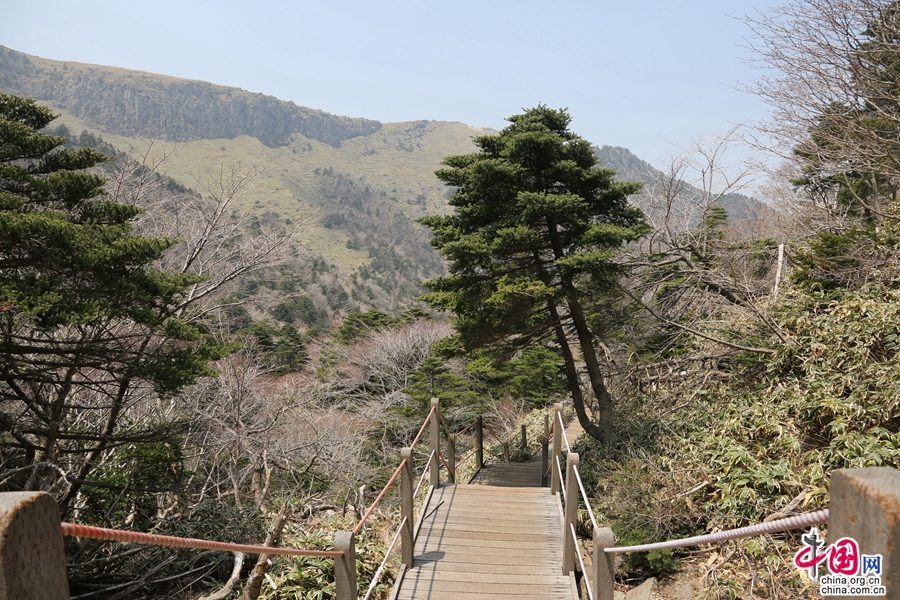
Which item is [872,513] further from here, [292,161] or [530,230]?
[292,161]

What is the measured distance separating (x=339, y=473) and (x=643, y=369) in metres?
6.79

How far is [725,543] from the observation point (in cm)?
611

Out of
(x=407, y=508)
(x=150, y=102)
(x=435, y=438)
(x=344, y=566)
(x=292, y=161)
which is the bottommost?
(x=407, y=508)

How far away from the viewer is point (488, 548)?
5.32m

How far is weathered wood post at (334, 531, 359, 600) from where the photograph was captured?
3061 mm

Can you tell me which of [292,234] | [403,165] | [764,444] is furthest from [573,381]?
[403,165]

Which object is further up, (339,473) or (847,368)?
(847,368)

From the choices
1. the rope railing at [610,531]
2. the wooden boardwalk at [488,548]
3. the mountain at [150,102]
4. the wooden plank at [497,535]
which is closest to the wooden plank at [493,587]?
the wooden boardwalk at [488,548]

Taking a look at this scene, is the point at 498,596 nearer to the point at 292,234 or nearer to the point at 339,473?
the point at 339,473

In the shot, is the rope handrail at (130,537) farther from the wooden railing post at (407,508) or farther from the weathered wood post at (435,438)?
the weathered wood post at (435,438)

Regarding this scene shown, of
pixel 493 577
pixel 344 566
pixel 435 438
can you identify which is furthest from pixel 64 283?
pixel 493 577

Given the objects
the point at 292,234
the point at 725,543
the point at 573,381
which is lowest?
the point at 725,543

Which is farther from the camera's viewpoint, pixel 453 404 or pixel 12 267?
pixel 453 404

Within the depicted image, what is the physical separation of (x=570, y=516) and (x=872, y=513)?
4.09 m
